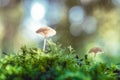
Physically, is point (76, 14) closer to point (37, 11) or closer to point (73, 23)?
point (73, 23)

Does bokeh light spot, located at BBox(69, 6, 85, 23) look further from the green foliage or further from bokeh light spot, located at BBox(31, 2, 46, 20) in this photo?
the green foliage

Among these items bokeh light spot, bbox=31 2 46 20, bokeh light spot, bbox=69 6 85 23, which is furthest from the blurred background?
bokeh light spot, bbox=31 2 46 20

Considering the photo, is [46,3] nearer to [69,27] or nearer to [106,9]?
[69,27]

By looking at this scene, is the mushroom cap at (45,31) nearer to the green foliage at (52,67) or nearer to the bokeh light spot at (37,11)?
the green foliage at (52,67)

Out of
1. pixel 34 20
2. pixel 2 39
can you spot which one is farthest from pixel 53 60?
pixel 34 20

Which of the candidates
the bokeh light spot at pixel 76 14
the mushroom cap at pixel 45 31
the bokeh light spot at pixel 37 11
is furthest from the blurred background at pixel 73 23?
the mushroom cap at pixel 45 31

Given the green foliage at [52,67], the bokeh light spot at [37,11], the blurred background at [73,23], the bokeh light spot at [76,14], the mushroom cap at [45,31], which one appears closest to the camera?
the green foliage at [52,67]

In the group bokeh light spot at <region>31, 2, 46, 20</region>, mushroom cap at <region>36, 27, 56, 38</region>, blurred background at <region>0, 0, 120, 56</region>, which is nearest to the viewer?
mushroom cap at <region>36, 27, 56, 38</region>

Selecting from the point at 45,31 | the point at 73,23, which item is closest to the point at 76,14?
the point at 73,23
